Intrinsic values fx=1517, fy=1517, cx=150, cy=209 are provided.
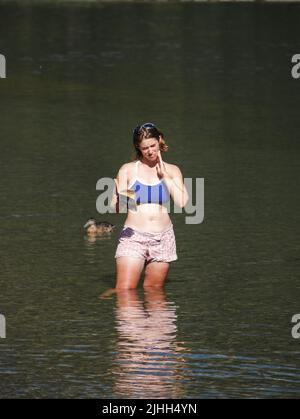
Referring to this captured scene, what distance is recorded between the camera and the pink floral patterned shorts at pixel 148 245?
11273 millimetres

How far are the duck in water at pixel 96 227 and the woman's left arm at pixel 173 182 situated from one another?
2.52 m

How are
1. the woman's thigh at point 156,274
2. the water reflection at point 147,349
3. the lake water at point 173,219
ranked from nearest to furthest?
the water reflection at point 147,349 → the lake water at point 173,219 → the woman's thigh at point 156,274

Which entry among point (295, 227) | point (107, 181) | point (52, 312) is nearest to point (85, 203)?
point (107, 181)

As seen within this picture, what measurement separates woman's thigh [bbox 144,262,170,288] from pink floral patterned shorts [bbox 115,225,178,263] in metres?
0.07

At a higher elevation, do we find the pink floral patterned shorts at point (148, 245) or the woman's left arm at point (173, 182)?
the woman's left arm at point (173, 182)

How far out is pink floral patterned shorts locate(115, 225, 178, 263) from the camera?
37.0 ft

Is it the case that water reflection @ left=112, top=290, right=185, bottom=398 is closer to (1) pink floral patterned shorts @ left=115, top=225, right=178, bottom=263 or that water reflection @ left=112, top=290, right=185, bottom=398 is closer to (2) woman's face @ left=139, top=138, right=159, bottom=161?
(1) pink floral patterned shorts @ left=115, top=225, right=178, bottom=263

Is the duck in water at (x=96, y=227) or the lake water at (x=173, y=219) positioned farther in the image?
the duck in water at (x=96, y=227)

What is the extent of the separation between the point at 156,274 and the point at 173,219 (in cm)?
311

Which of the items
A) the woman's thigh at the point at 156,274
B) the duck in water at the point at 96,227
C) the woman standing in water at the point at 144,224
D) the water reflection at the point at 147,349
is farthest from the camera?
the duck in water at the point at 96,227

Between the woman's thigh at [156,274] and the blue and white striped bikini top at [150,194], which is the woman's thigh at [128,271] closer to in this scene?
the woman's thigh at [156,274]

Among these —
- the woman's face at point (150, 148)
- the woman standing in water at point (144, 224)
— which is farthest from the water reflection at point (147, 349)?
the woman's face at point (150, 148)

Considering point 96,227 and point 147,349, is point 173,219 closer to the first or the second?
point 96,227

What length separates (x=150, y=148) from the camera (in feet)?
36.3
